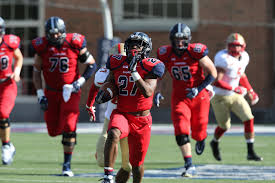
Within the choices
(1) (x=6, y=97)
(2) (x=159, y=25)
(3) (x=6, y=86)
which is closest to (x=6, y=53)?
(3) (x=6, y=86)

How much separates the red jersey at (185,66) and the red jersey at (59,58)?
1147mm

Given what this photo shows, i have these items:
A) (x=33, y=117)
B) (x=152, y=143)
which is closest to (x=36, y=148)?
(x=152, y=143)

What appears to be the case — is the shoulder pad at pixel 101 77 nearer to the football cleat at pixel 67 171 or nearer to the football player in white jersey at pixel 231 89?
the football cleat at pixel 67 171

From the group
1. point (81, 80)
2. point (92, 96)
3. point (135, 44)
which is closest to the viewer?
point (135, 44)

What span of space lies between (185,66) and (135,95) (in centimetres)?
259

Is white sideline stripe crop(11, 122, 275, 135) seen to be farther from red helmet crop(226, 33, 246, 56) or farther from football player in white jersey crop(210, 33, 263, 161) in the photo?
red helmet crop(226, 33, 246, 56)

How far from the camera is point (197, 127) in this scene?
10703 millimetres

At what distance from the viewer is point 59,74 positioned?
10680 mm

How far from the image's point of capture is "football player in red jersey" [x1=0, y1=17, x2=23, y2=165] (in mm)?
11453

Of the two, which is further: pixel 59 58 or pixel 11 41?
pixel 11 41

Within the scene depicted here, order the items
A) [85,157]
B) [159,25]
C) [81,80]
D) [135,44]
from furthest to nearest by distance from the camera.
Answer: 1. [159,25]
2. [85,157]
3. [81,80]
4. [135,44]

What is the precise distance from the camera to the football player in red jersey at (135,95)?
25.8 feet

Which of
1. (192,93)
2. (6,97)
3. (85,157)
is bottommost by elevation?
(85,157)

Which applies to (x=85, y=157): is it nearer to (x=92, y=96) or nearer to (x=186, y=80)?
(x=186, y=80)
